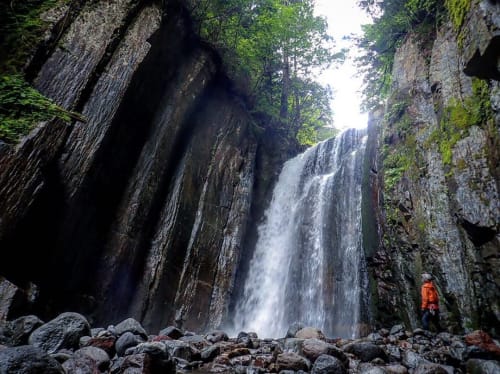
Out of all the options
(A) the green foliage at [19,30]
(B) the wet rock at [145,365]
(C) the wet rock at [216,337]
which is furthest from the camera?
(A) the green foliage at [19,30]

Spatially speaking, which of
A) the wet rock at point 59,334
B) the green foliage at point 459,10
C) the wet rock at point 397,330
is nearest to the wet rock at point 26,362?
the wet rock at point 59,334

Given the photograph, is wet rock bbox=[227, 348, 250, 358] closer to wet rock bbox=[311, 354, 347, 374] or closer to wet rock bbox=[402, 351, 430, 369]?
wet rock bbox=[311, 354, 347, 374]

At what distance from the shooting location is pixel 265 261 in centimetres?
1283

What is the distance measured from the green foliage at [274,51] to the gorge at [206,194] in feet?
3.27

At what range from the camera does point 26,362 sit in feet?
8.11

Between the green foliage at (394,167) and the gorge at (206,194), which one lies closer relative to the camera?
the gorge at (206,194)

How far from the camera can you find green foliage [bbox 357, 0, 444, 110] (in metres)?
11.6

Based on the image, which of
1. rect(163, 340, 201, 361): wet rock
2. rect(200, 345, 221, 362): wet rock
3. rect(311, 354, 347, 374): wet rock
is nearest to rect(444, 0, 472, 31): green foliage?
rect(311, 354, 347, 374): wet rock

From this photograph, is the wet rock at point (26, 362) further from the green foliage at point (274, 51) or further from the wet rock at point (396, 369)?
the green foliage at point (274, 51)

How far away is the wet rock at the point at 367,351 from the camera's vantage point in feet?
17.3

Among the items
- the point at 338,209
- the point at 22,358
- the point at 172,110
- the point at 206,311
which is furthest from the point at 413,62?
the point at 22,358

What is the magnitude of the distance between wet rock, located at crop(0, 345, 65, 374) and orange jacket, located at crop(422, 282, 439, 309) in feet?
24.0

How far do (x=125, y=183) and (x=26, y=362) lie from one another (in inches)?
284

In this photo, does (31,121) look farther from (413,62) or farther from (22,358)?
(413,62)
